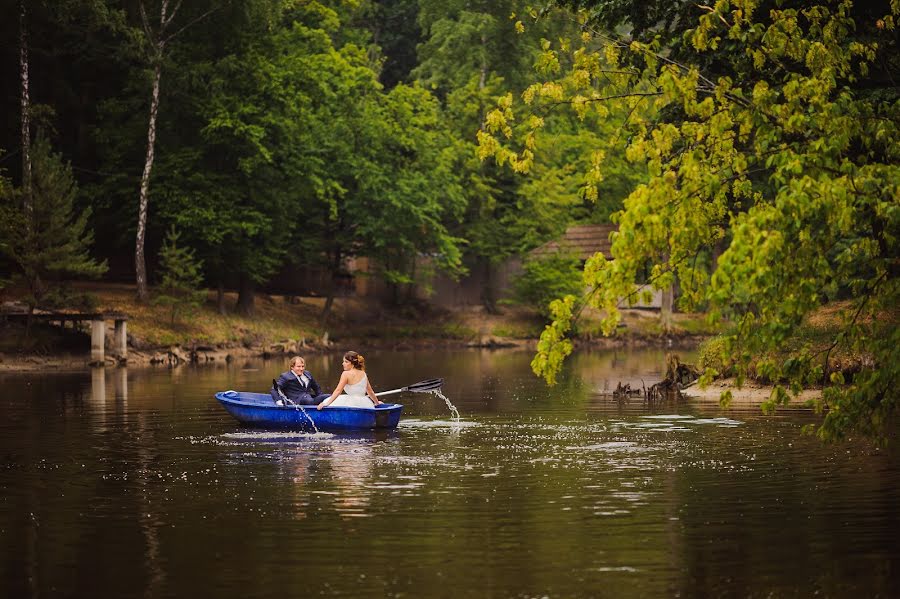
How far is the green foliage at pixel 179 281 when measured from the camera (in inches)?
2194

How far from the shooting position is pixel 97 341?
5066cm

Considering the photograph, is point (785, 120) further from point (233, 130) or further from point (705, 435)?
point (233, 130)

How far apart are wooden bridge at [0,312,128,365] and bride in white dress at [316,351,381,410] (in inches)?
916

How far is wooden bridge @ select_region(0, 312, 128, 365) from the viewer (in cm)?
4972

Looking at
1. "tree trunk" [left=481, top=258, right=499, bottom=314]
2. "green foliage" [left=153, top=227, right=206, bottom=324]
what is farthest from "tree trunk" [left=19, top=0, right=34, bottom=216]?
"tree trunk" [left=481, top=258, right=499, bottom=314]

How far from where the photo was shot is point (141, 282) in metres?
57.8

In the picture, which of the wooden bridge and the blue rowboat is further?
the wooden bridge

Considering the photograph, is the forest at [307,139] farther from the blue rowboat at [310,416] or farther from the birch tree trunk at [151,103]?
the blue rowboat at [310,416]

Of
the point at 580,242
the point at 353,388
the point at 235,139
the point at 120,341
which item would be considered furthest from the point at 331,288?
the point at 353,388

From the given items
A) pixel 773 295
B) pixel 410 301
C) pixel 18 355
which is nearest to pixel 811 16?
pixel 773 295

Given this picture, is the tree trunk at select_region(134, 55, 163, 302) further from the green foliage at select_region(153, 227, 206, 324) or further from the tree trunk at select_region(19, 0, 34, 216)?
the tree trunk at select_region(19, 0, 34, 216)

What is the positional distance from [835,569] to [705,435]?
1216 centimetres

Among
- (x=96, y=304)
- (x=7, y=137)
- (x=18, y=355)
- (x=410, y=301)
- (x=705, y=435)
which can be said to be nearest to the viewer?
(x=705, y=435)

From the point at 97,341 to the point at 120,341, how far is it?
1.47 meters
